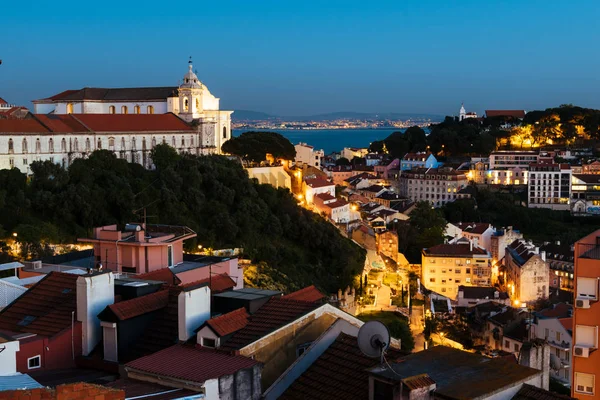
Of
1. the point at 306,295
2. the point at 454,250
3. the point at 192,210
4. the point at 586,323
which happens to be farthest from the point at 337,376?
the point at 454,250

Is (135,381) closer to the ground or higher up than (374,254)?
higher up

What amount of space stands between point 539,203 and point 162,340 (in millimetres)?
48704

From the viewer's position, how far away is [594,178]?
5325 centimetres

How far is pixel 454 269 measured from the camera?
112ft

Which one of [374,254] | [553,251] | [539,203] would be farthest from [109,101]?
[539,203]

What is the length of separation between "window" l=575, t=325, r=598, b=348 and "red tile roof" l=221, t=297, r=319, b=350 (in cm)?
435

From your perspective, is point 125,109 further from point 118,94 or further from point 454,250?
point 454,250

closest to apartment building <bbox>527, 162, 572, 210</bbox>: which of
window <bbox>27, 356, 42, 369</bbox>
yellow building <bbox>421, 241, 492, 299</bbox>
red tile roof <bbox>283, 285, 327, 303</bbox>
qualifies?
yellow building <bbox>421, 241, 492, 299</bbox>

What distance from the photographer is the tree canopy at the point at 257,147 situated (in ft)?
131

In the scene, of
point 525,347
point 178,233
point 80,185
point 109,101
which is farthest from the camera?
point 109,101

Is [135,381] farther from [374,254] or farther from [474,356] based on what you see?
[374,254]

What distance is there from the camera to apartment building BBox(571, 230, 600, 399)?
369 inches

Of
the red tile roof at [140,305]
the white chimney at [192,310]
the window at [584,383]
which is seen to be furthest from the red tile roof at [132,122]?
the white chimney at [192,310]

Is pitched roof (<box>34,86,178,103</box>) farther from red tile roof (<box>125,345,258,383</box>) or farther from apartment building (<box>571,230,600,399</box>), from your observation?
red tile roof (<box>125,345,258,383</box>)
